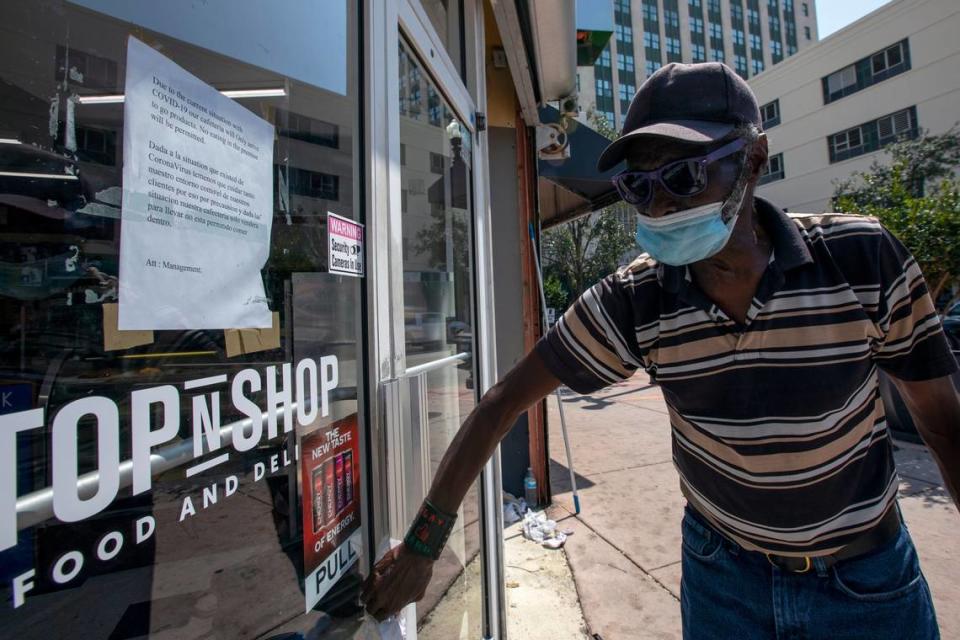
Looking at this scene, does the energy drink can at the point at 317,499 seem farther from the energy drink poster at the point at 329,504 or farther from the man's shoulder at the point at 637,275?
the man's shoulder at the point at 637,275

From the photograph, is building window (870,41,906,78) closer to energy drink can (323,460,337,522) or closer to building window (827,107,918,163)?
building window (827,107,918,163)

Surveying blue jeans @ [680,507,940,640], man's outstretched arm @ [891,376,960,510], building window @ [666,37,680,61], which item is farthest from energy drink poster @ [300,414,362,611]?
building window @ [666,37,680,61]

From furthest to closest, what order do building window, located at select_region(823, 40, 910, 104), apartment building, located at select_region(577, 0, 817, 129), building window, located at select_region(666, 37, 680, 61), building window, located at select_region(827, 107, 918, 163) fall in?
1. building window, located at select_region(666, 37, 680, 61)
2. apartment building, located at select_region(577, 0, 817, 129)
3. building window, located at select_region(823, 40, 910, 104)
4. building window, located at select_region(827, 107, 918, 163)

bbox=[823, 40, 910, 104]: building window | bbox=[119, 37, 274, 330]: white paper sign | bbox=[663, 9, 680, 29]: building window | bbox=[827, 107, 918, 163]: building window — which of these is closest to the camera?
bbox=[119, 37, 274, 330]: white paper sign

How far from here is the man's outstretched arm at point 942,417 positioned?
127cm

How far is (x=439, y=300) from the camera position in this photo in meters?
2.14

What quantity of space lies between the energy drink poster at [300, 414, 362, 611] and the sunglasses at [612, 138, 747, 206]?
994 millimetres

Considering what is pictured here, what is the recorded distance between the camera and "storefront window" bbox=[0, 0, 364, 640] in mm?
633

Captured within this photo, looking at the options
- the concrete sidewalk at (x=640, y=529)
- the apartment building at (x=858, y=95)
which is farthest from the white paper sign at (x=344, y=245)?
the apartment building at (x=858, y=95)

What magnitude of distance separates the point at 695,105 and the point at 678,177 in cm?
19

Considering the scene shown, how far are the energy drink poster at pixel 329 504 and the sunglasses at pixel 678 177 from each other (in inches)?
39.1

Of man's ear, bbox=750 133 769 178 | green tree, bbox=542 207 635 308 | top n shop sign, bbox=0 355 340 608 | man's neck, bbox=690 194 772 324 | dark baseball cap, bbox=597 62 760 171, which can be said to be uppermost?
green tree, bbox=542 207 635 308

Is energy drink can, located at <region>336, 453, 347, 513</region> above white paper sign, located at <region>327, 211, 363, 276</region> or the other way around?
the other way around

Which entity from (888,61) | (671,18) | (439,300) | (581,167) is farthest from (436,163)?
(671,18)
